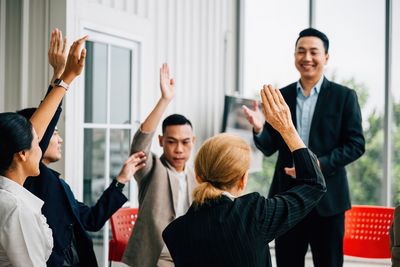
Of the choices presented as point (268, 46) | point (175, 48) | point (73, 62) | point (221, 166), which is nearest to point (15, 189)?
point (73, 62)

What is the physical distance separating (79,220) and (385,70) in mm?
3833

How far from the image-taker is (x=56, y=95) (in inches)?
93.9

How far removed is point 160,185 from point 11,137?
4.10 feet

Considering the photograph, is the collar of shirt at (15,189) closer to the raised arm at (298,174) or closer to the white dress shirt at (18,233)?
the white dress shirt at (18,233)

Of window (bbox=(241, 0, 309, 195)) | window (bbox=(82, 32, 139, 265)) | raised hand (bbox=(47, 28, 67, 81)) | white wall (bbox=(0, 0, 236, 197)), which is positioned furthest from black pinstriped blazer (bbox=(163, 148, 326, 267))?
window (bbox=(241, 0, 309, 195))

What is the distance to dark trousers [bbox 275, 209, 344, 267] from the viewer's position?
3.16m

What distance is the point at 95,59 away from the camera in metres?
4.13

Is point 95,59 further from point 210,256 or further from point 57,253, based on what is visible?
point 210,256

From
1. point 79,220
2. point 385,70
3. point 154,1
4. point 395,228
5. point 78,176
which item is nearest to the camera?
point 395,228

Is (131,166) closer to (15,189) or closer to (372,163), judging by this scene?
(15,189)

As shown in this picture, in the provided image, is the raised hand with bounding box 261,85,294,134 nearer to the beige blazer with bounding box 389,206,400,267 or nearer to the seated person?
the beige blazer with bounding box 389,206,400,267

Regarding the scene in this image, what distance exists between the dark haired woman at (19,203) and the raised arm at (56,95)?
2.6 inches

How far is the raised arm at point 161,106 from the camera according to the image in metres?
3.08

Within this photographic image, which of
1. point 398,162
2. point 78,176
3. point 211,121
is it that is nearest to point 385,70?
point 398,162
